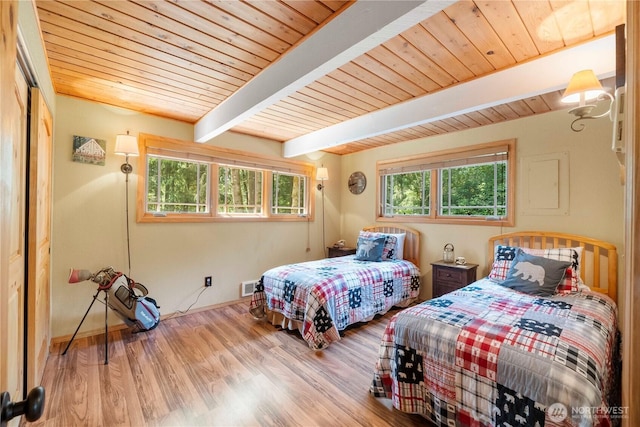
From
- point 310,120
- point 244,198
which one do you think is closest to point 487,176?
point 310,120

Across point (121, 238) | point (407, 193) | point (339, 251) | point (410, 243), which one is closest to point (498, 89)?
point (407, 193)

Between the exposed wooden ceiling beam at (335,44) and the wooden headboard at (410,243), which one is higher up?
the exposed wooden ceiling beam at (335,44)

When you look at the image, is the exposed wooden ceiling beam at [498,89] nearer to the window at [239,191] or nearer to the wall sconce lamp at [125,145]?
the window at [239,191]

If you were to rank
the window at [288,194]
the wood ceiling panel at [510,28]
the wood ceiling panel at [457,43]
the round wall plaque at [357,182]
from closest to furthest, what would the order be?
the wood ceiling panel at [510,28], the wood ceiling panel at [457,43], the window at [288,194], the round wall plaque at [357,182]

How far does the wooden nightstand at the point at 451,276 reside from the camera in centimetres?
309

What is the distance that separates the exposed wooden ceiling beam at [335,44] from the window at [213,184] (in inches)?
53.0

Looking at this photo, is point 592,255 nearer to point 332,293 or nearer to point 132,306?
point 332,293

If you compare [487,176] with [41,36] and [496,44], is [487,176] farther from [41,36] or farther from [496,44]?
[41,36]

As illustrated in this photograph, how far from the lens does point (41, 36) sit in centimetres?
176

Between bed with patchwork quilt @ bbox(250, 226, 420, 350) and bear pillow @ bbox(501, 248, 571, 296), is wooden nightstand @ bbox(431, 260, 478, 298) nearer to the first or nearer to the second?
bed with patchwork quilt @ bbox(250, 226, 420, 350)

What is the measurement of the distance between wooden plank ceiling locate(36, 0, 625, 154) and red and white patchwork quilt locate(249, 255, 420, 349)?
1.76 meters

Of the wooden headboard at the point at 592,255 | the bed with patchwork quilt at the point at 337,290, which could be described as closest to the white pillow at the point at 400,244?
the bed with patchwork quilt at the point at 337,290

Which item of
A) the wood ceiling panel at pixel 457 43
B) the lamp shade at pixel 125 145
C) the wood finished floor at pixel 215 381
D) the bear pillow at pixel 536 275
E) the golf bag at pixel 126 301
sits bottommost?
the wood finished floor at pixel 215 381

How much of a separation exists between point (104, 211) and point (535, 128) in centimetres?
453
